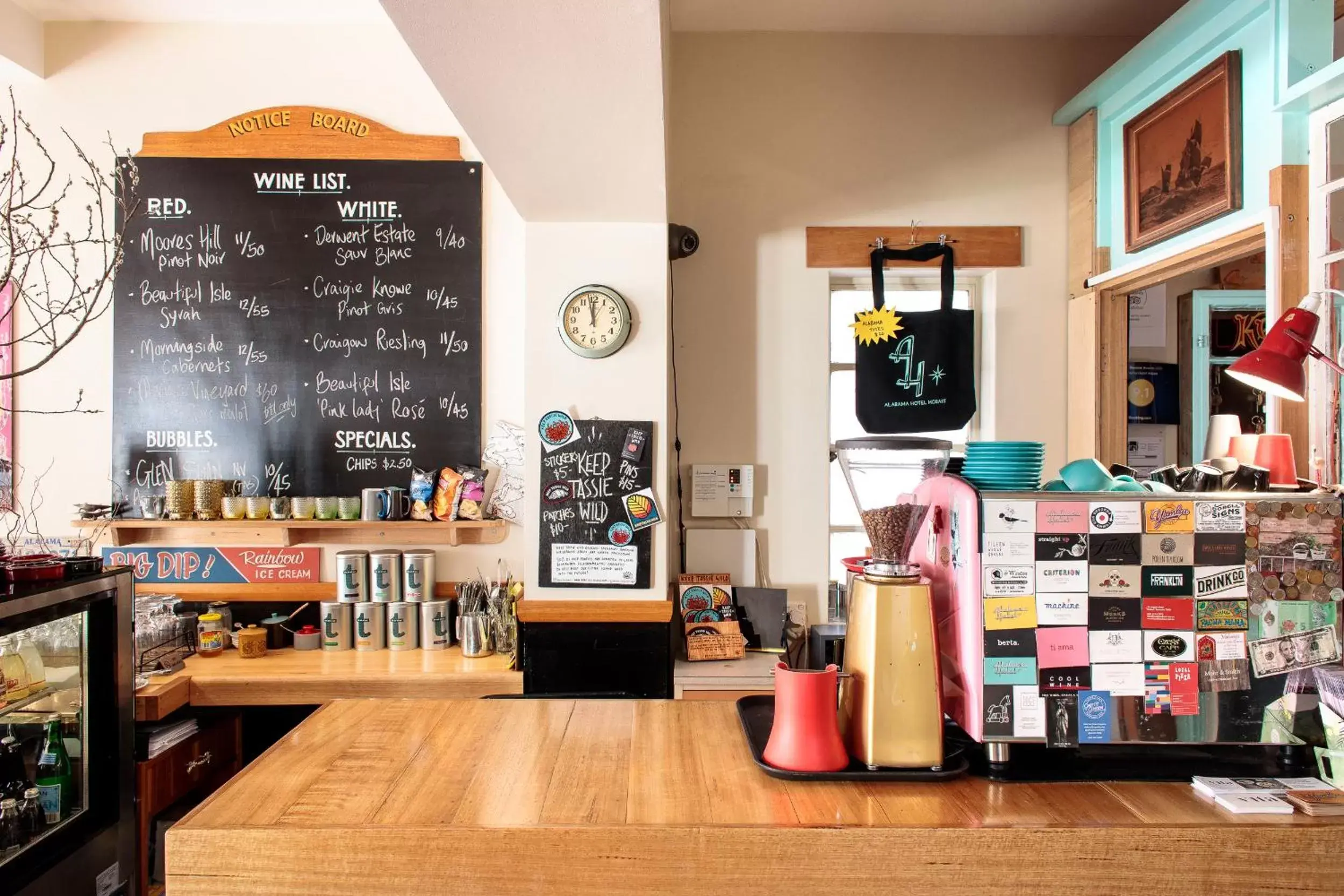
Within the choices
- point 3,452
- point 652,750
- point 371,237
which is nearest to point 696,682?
point 652,750

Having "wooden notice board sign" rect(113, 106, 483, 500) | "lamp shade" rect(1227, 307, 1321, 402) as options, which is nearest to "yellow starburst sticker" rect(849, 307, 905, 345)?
"wooden notice board sign" rect(113, 106, 483, 500)

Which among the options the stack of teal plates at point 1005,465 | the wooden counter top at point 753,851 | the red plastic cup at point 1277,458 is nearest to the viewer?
the wooden counter top at point 753,851

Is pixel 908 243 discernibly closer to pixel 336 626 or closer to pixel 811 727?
pixel 811 727

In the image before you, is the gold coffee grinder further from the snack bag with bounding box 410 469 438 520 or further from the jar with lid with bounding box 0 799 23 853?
the snack bag with bounding box 410 469 438 520

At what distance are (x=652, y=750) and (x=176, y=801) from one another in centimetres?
233

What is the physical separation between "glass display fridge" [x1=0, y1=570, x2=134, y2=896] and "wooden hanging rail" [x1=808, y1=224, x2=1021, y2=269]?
2.62m

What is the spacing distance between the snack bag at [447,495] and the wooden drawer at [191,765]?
1.03 m

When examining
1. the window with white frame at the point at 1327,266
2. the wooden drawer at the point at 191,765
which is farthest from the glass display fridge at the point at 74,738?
the window with white frame at the point at 1327,266

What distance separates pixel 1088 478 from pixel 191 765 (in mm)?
2858

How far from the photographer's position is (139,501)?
3109 millimetres

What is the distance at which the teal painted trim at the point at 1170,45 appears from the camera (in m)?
2.24

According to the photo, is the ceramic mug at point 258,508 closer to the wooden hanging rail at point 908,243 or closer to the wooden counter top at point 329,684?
the wooden counter top at point 329,684

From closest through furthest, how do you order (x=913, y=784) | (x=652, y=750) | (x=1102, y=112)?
(x=913, y=784)
(x=652, y=750)
(x=1102, y=112)

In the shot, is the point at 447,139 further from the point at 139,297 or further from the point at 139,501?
the point at 139,501
